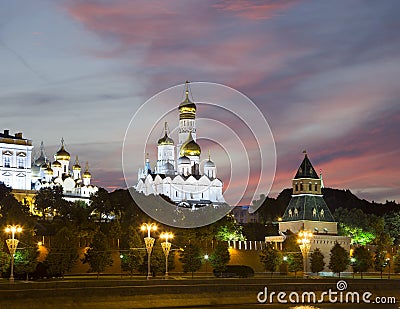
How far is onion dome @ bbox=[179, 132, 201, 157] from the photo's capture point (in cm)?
12238

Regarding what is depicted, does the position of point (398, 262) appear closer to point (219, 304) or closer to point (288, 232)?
point (288, 232)

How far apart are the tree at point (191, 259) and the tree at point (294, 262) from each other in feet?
33.5

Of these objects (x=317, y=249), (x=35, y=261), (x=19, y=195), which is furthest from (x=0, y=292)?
(x=19, y=195)

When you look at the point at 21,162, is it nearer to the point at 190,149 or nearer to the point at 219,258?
the point at 190,149

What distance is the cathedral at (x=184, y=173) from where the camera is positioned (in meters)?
119

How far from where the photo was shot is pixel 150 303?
45969 millimetres

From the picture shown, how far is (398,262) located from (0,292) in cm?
4892

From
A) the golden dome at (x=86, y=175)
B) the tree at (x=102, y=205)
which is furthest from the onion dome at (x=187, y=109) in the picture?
the tree at (x=102, y=205)

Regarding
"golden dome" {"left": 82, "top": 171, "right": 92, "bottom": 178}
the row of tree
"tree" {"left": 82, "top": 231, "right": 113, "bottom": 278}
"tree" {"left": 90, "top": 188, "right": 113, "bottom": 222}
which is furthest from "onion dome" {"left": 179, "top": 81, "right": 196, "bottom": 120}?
"tree" {"left": 82, "top": 231, "right": 113, "bottom": 278}

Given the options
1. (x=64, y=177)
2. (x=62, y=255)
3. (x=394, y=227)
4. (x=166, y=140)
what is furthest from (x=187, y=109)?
(x=62, y=255)

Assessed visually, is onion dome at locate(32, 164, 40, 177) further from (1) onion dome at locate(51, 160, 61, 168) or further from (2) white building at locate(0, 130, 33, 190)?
(2) white building at locate(0, 130, 33, 190)

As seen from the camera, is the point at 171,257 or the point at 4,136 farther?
the point at 4,136

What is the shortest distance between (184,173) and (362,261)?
4833 cm

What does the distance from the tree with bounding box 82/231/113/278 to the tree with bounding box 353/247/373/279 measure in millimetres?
25181
